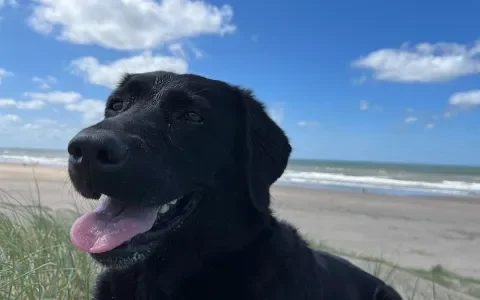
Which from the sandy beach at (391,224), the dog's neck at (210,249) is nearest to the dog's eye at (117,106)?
the dog's neck at (210,249)

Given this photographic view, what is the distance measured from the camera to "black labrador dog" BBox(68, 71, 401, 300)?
2.27 meters

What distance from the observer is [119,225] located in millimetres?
2365

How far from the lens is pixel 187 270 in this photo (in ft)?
8.48

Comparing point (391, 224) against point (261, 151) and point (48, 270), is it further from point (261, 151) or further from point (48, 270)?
point (48, 270)

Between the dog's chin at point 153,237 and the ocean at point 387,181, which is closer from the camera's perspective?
the dog's chin at point 153,237

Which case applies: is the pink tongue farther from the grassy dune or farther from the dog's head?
the grassy dune

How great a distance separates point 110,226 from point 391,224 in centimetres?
847

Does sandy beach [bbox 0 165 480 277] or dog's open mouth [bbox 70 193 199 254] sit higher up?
dog's open mouth [bbox 70 193 199 254]

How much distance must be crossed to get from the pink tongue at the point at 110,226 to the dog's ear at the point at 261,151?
604mm

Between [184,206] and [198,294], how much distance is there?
1.54 ft

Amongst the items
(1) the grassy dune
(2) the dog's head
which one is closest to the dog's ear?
(2) the dog's head

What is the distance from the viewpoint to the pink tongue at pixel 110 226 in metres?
2.31

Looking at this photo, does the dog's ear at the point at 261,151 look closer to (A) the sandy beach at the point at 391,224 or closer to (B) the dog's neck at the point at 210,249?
(B) the dog's neck at the point at 210,249

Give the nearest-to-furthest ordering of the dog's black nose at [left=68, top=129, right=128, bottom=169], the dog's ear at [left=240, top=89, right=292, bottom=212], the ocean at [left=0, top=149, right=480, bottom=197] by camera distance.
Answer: the dog's black nose at [left=68, top=129, right=128, bottom=169], the dog's ear at [left=240, top=89, right=292, bottom=212], the ocean at [left=0, top=149, right=480, bottom=197]
